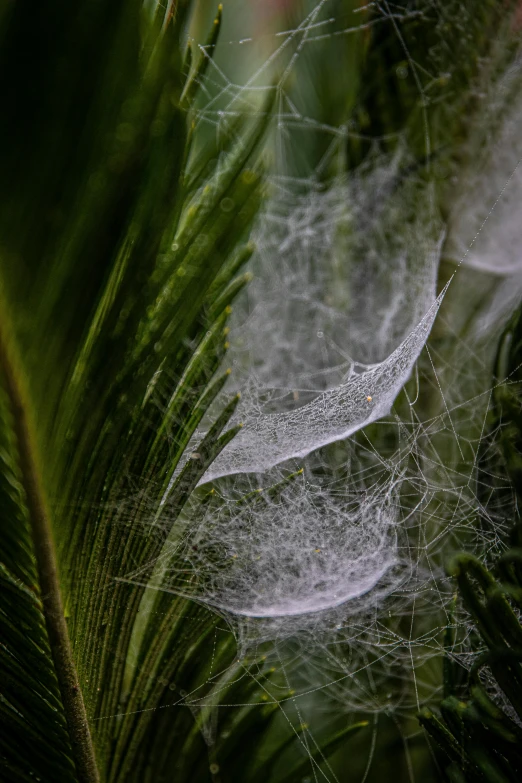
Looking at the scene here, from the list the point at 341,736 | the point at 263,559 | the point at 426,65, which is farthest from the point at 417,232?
the point at 341,736

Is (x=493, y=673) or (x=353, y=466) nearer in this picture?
(x=493, y=673)

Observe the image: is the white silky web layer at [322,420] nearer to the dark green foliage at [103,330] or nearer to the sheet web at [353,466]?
the sheet web at [353,466]

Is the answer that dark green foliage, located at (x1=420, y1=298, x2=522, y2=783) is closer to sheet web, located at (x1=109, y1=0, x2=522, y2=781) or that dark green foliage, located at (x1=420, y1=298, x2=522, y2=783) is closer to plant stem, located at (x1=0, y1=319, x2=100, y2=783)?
sheet web, located at (x1=109, y1=0, x2=522, y2=781)

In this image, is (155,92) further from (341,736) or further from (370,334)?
(370,334)

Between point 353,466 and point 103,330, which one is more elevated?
point 103,330

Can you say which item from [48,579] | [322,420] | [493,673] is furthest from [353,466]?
[48,579]

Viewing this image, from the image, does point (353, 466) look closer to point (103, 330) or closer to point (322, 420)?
point (322, 420)

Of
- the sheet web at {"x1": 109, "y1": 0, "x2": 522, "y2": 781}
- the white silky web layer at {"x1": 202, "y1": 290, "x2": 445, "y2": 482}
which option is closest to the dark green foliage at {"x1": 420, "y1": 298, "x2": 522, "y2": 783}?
the sheet web at {"x1": 109, "y1": 0, "x2": 522, "y2": 781}
